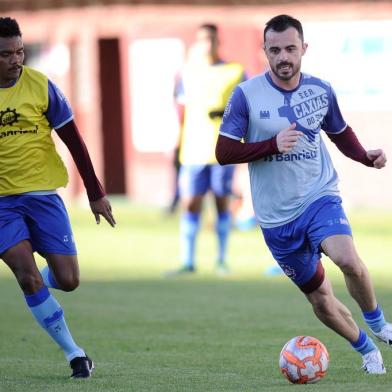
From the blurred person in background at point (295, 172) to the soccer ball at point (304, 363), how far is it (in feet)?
0.99

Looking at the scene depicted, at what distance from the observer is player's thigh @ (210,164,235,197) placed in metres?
15.0

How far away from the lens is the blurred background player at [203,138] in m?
15.1

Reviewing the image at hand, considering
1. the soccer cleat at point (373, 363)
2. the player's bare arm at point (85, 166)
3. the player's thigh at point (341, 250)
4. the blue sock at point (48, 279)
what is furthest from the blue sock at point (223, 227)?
the player's thigh at point (341, 250)

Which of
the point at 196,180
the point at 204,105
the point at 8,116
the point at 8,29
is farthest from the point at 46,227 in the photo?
the point at 204,105

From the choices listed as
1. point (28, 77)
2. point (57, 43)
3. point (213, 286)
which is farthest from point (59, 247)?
point (57, 43)

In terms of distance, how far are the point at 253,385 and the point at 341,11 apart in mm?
18636

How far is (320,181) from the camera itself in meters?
8.13

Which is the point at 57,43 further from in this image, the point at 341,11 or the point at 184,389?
the point at 184,389

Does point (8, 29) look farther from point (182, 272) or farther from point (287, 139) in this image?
point (182, 272)

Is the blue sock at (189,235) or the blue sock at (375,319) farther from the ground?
the blue sock at (375,319)

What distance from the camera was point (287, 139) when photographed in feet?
25.5

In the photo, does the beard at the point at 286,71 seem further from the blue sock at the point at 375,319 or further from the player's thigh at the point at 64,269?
the player's thigh at the point at 64,269

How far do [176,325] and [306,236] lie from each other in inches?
131

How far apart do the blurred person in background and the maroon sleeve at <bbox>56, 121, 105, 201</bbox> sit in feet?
3.10
